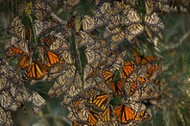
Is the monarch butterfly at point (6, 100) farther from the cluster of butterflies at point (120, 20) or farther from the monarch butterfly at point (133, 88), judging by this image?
the monarch butterfly at point (133, 88)

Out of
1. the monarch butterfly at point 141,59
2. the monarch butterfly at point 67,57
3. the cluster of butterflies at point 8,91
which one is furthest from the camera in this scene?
the monarch butterfly at point 141,59

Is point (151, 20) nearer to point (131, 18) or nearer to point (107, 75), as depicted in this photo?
point (131, 18)

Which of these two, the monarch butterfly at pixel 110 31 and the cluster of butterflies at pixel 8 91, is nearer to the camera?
the cluster of butterflies at pixel 8 91

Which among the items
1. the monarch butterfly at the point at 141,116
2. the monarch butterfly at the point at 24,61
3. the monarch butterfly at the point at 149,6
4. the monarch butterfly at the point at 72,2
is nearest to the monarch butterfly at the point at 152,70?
the monarch butterfly at the point at 141,116

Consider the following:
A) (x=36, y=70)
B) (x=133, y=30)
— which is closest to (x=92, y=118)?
(x=36, y=70)

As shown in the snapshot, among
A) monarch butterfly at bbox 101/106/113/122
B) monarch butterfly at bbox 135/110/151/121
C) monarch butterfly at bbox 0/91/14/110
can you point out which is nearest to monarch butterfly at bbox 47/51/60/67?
monarch butterfly at bbox 0/91/14/110

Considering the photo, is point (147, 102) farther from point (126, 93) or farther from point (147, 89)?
point (126, 93)

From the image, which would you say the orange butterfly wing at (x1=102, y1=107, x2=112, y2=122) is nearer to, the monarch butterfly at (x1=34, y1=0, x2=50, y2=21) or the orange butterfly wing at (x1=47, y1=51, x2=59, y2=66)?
the orange butterfly wing at (x1=47, y1=51, x2=59, y2=66)

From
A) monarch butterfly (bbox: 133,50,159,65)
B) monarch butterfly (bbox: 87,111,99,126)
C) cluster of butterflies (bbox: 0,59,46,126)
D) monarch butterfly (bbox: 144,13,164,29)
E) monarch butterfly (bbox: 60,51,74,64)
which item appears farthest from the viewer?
monarch butterfly (bbox: 133,50,159,65)
